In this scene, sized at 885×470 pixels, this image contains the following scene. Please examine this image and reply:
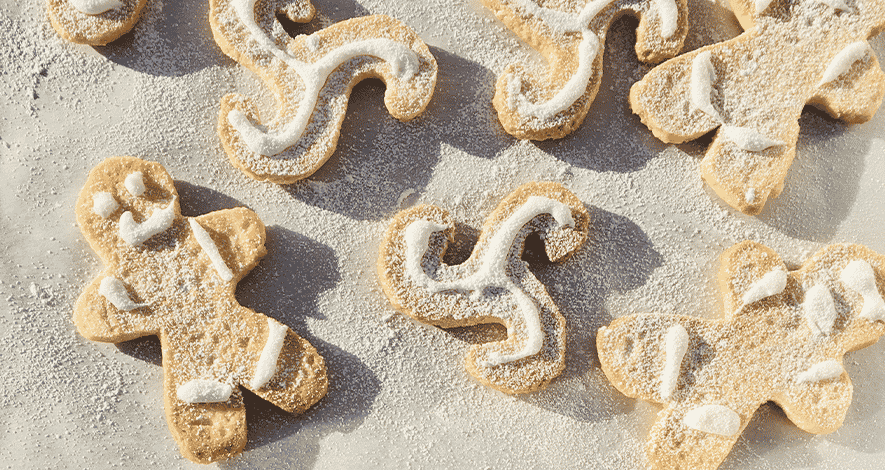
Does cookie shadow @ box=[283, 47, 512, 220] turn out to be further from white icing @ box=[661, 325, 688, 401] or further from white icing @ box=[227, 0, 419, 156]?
white icing @ box=[661, 325, 688, 401]

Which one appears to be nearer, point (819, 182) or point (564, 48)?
point (564, 48)

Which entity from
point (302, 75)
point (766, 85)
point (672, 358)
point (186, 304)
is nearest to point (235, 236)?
point (186, 304)

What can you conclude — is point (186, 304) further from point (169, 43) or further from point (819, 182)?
point (819, 182)

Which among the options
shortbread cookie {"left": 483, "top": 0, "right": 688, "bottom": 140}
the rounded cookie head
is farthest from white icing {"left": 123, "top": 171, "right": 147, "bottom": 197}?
shortbread cookie {"left": 483, "top": 0, "right": 688, "bottom": 140}

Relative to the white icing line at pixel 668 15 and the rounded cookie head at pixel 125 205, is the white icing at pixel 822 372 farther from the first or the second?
the rounded cookie head at pixel 125 205

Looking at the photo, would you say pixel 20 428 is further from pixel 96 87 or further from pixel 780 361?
pixel 780 361
